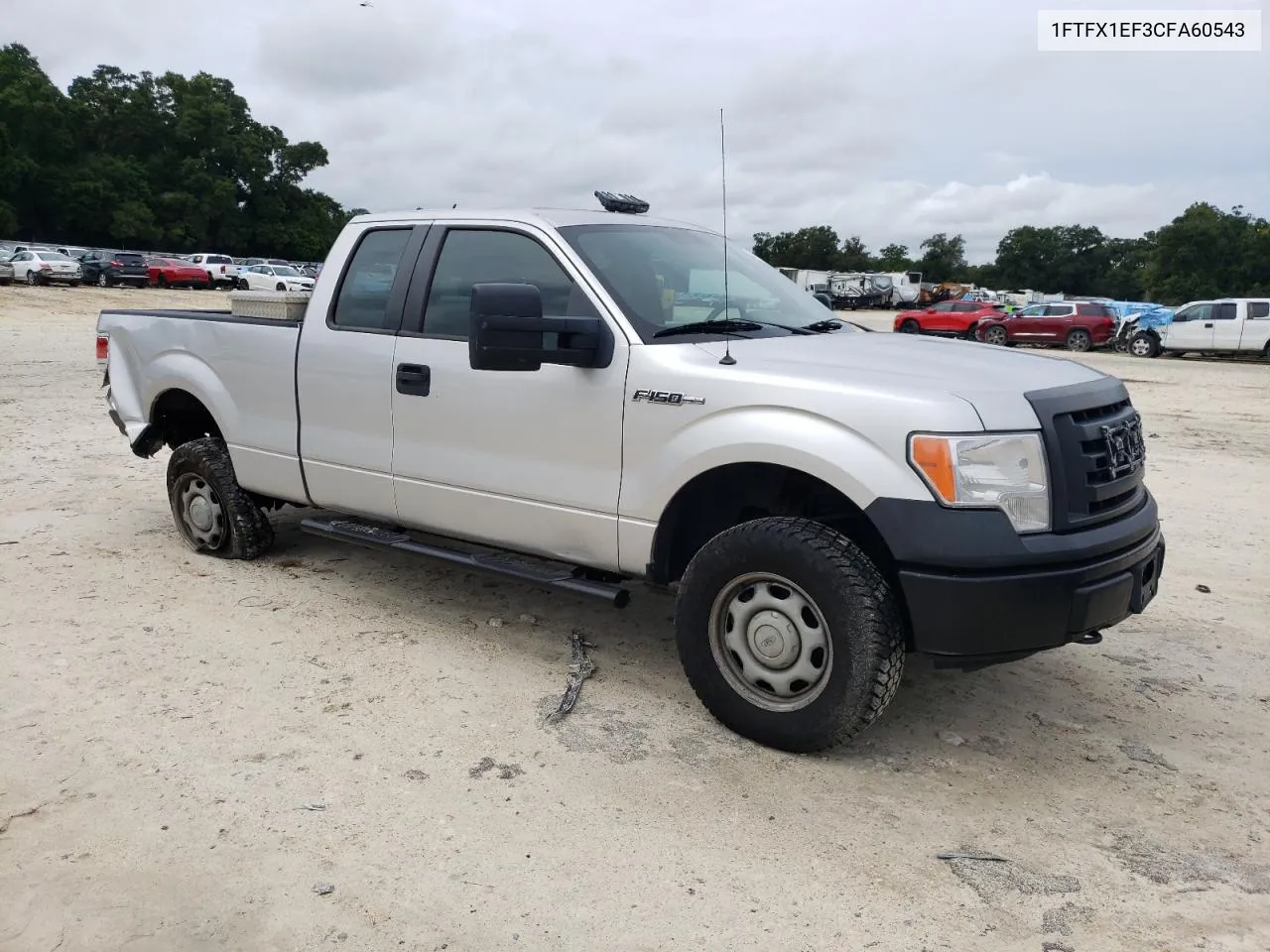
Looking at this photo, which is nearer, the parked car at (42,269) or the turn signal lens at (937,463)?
the turn signal lens at (937,463)

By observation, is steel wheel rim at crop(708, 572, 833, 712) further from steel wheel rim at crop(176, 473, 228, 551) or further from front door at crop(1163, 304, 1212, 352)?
front door at crop(1163, 304, 1212, 352)

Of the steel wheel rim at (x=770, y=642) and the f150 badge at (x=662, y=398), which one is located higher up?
the f150 badge at (x=662, y=398)

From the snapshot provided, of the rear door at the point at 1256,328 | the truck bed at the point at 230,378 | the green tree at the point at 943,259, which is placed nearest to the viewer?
the truck bed at the point at 230,378

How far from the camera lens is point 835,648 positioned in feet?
11.1

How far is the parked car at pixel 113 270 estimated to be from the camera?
125 feet

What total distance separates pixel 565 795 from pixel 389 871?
0.64 metres

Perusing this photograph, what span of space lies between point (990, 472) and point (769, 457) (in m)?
0.72

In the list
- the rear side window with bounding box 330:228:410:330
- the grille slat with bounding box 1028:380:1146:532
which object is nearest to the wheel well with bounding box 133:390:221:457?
the rear side window with bounding box 330:228:410:330

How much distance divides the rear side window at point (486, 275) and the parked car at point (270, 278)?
1378 inches

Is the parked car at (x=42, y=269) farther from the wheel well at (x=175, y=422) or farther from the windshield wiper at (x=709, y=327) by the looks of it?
the windshield wiper at (x=709, y=327)

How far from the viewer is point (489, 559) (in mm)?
4430

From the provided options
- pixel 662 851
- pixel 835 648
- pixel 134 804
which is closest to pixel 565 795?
pixel 662 851

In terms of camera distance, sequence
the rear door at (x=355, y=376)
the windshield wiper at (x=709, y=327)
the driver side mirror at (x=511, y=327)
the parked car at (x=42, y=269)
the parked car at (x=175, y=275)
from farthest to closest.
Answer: the parked car at (x=175, y=275)
the parked car at (x=42, y=269)
the rear door at (x=355, y=376)
the windshield wiper at (x=709, y=327)
the driver side mirror at (x=511, y=327)

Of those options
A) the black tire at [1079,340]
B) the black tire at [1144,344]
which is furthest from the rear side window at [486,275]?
the black tire at [1079,340]
